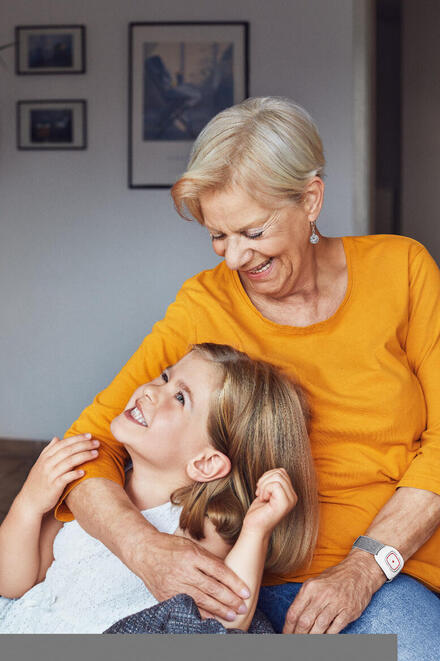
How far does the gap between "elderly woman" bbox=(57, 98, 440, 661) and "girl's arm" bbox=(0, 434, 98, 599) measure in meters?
0.03

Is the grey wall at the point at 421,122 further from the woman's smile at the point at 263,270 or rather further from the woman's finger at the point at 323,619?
the woman's finger at the point at 323,619

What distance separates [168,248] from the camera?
4035 mm

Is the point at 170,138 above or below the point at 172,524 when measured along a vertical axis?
above

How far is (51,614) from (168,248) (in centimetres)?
A: 293

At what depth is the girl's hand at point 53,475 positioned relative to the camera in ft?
4.47

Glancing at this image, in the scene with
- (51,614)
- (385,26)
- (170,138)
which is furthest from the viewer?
(385,26)

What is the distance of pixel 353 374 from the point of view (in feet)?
4.77

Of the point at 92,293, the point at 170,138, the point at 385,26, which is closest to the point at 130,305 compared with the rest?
the point at 92,293

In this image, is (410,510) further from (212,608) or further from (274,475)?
(212,608)

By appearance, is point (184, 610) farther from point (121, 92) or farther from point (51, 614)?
point (121, 92)

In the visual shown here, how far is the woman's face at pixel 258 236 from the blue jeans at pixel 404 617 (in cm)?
61

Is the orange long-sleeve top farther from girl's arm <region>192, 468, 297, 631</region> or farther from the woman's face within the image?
girl's arm <region>192, 468, 297, 631</region>

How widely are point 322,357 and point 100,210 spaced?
2820mm

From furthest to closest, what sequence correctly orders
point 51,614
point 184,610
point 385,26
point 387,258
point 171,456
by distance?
point 385,26
point 387,258
point 171,456
point 51,614
point 184,610
